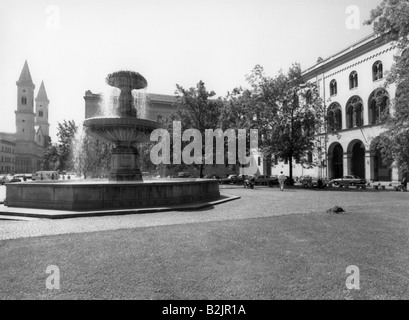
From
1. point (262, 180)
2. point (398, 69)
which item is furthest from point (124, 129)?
point (262, 180)

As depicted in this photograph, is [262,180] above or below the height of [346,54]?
below

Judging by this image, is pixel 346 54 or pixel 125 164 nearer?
pixel 125 164

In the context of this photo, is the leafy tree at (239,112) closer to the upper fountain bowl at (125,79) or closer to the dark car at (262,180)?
the dark car at (262,180)

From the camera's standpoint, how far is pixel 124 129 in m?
15.4

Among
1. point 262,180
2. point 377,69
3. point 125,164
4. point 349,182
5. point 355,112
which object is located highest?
point 377,69

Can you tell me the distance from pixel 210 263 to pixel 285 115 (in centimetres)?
3153

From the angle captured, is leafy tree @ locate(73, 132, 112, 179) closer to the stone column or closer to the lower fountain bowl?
the lower fountain bowl

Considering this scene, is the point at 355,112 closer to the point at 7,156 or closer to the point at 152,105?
the point at 152,105

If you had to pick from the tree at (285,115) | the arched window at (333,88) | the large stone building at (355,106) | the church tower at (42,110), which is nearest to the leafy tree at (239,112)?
the tree at (285,115)

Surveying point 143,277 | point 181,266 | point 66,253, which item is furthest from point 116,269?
point 66,253

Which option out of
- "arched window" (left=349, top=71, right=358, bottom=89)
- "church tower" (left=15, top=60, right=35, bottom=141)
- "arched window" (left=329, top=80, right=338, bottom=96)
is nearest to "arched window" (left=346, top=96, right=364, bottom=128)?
"arched window" (left=349, top=71, right=358, bottom=89)

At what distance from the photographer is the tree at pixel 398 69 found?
16.9m
